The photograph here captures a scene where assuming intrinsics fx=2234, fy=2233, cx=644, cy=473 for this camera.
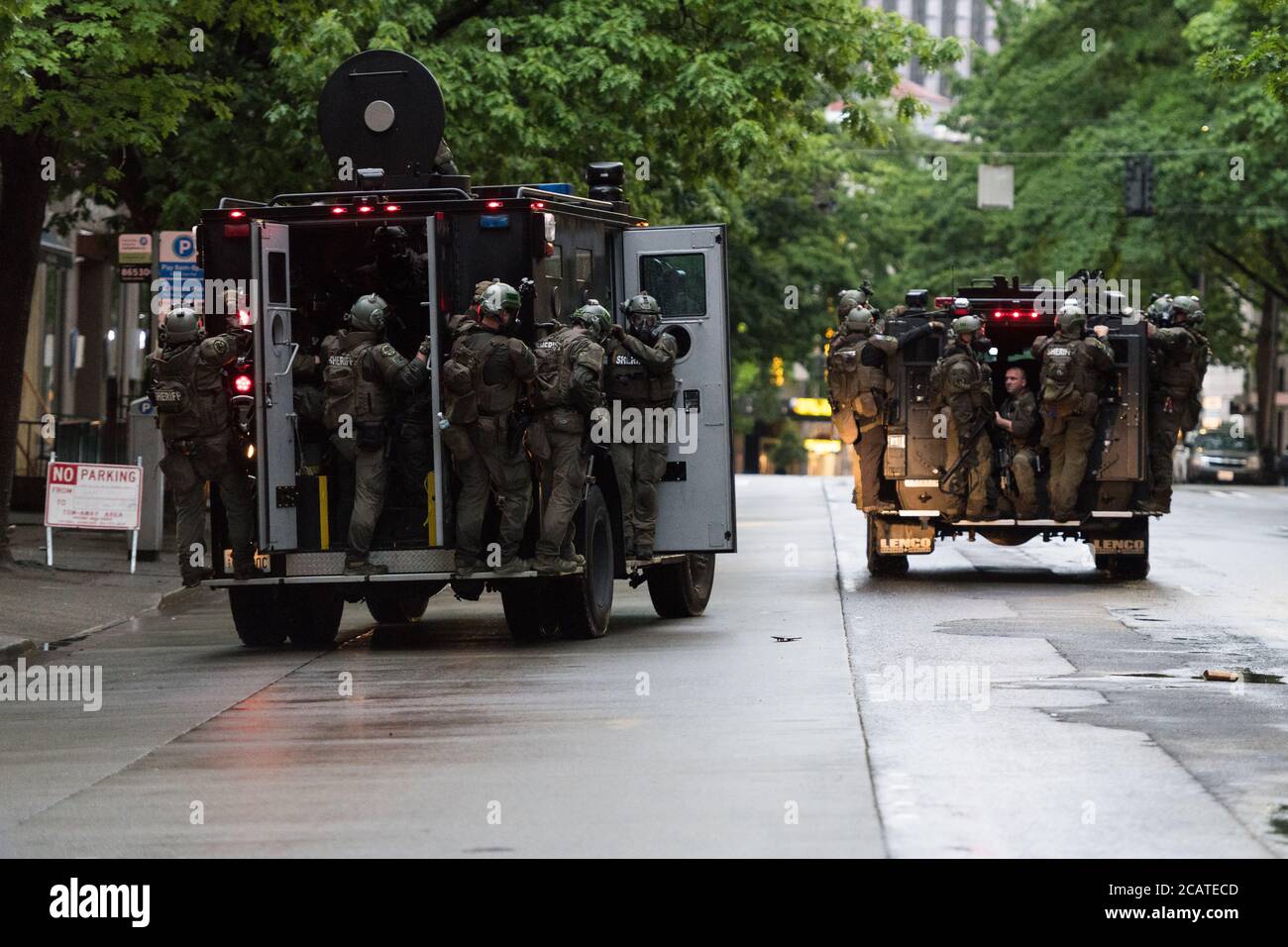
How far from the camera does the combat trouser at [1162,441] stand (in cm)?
1939

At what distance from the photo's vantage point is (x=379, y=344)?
541 inches

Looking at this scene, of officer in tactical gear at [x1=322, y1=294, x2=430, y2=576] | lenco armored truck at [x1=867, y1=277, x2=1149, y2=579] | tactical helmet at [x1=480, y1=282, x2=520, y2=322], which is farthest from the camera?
lenco armored truck at [x1=867, y1=277, x2=1149, y2=579]

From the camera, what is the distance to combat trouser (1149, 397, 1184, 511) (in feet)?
63.6

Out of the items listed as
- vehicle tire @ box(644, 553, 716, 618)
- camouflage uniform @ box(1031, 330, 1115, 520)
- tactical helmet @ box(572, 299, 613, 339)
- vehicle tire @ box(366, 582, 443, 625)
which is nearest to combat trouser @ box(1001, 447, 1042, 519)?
camouflage uniform @ box(1031, 330, 1115, 520)

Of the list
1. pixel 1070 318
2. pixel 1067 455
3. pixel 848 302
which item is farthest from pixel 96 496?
pixel 1070 318

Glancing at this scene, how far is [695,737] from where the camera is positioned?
10.1m

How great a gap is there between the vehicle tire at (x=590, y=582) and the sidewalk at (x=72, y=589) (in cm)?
365

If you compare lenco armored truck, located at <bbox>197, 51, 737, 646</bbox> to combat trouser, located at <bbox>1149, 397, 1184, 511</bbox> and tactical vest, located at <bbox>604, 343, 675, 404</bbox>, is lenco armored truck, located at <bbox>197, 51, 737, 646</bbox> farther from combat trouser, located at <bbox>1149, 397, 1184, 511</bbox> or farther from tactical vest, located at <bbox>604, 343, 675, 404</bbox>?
combat trouser, located at <bbox>1149, 397, 1184, 511</bbox>

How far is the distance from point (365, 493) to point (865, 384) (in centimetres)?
664

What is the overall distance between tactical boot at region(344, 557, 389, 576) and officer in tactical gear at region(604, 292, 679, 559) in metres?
1.89

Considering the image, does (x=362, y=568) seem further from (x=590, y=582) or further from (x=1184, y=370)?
(x=1184, y=370)

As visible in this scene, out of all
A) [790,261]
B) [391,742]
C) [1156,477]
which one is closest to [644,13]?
[1156,477]

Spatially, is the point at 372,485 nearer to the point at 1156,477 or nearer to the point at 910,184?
the point at 1156,477

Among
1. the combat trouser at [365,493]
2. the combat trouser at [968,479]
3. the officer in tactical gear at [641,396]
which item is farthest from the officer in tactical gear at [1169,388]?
the combat trouser at [365,493]
